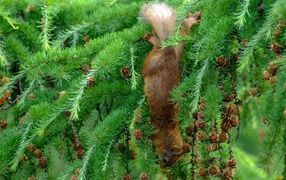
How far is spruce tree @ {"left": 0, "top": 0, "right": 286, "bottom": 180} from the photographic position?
7.43 ft

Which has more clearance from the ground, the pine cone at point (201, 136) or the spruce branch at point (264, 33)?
the spruce branch at point (264, 33)

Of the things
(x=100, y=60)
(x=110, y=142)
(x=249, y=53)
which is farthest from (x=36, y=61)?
(x=249, y=53)

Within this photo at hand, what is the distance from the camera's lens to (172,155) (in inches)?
112

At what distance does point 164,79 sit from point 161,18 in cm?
34

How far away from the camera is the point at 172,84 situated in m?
2.76

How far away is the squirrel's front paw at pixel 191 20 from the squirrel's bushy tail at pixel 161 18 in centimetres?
7

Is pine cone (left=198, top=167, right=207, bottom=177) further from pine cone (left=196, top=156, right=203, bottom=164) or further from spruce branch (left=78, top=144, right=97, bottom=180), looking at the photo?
spruce branch (left=78, top=144, right=97, bottom=180)

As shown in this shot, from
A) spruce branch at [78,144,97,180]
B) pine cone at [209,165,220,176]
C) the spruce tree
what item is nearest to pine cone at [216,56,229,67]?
the spruce tree

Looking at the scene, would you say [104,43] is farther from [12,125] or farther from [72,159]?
[12,125]

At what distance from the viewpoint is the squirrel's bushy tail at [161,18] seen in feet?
9.29

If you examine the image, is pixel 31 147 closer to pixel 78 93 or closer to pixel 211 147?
pixel 78 93

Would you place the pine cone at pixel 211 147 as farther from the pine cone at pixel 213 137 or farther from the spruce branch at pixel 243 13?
the spruce branch at pixel 243 13

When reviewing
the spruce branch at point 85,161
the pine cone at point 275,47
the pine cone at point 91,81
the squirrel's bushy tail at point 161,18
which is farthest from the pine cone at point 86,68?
the pine cone at point 275,47

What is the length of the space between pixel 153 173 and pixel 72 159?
0.57 m
